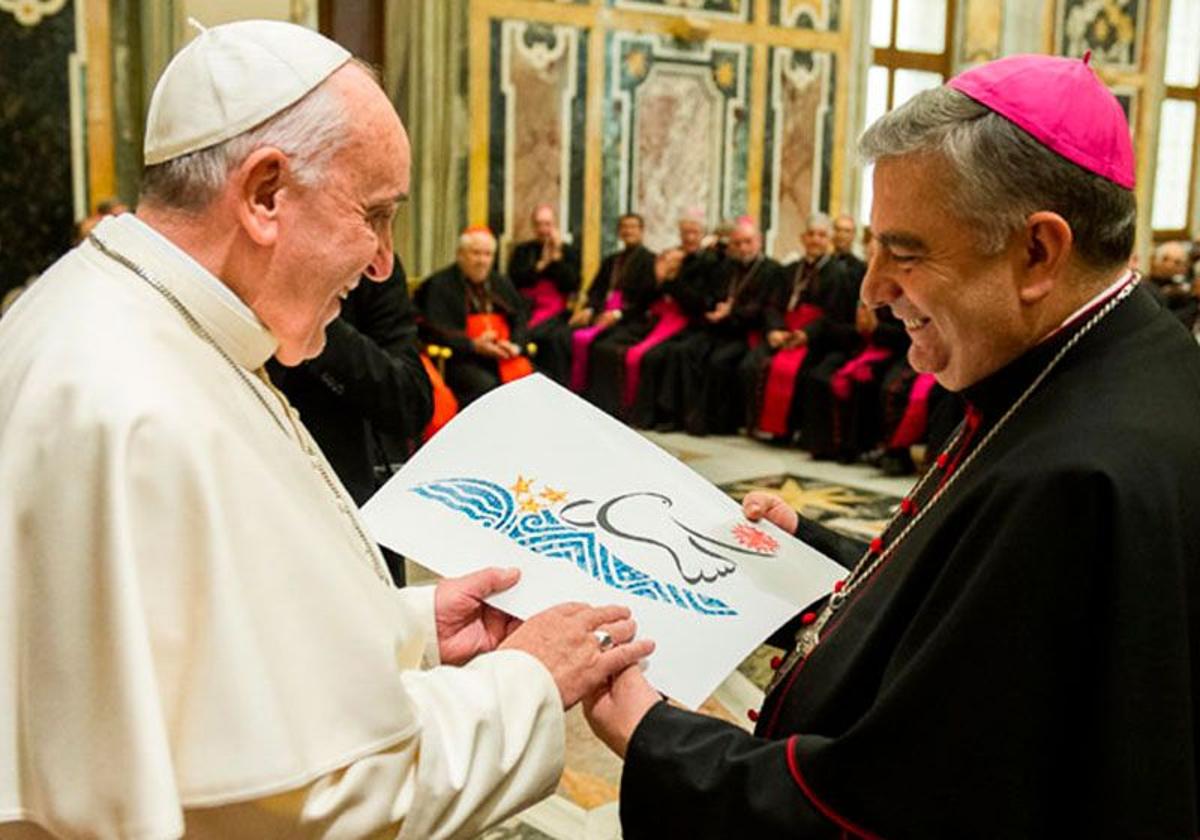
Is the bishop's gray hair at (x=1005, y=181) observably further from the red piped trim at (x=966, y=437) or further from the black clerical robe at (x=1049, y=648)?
the red piped trim at (x=966, y=437)

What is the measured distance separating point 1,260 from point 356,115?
320 inches

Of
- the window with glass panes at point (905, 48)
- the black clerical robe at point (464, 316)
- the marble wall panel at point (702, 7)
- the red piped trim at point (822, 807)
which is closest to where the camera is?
the red piped trim at point (822, 807)

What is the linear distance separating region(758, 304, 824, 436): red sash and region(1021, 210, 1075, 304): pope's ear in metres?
7.90

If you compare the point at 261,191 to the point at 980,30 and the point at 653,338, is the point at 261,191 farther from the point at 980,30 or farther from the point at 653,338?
the point at 980,30

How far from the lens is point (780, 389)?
31.1 ft

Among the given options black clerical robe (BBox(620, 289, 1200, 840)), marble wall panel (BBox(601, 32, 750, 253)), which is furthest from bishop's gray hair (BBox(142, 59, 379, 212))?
marble wall panel (BBox(601, 32, 750, 253))

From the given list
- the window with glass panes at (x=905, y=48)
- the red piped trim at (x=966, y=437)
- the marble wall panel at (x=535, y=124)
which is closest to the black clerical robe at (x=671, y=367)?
the marble wall panel at (x=535, y=124)

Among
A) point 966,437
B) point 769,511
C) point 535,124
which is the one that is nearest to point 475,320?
point 535,124

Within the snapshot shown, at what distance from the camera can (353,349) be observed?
3.01 m

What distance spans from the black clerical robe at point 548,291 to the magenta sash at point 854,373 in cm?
253

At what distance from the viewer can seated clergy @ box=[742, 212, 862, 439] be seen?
9445mm

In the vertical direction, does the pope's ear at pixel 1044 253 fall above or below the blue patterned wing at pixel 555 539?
above

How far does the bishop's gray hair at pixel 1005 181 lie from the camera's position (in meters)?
1.49

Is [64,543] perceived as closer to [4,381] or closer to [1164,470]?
[4,381]
